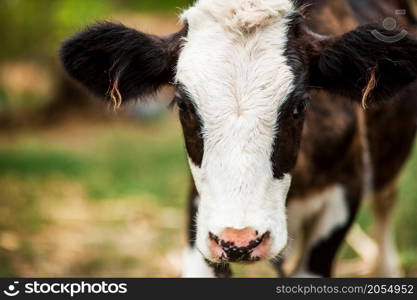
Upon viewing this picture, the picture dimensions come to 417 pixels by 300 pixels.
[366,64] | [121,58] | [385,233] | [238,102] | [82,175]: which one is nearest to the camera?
[238,102]

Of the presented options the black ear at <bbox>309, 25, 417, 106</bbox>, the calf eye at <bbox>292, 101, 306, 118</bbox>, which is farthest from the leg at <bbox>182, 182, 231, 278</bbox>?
the black ear at <bbox>309, 25, 417, 106</bbox>

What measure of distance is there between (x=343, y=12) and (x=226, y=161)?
213 centimetres

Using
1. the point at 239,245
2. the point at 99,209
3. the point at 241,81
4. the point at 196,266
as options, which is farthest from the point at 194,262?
the point at 99,209

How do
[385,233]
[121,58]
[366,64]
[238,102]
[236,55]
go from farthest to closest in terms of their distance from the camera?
[385,233] < [121,58] < [366,64] < [236,55] < [238,102]

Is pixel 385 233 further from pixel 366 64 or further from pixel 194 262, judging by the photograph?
pixel 366 64

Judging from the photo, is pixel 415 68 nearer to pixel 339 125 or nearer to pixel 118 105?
pixel 339 125

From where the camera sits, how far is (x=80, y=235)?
317 inches

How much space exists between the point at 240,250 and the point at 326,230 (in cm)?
151

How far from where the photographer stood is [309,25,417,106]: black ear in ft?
13.2

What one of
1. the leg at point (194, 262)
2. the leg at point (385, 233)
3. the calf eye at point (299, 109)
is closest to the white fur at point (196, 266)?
the leg at point (194, 262)

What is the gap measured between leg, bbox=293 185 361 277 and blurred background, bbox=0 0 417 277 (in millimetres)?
1641

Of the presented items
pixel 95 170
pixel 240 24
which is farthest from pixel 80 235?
pixel 240 24

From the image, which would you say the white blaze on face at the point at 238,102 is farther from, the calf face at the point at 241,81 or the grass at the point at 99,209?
the grass at the point at 99,209

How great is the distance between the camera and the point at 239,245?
3.43 m
